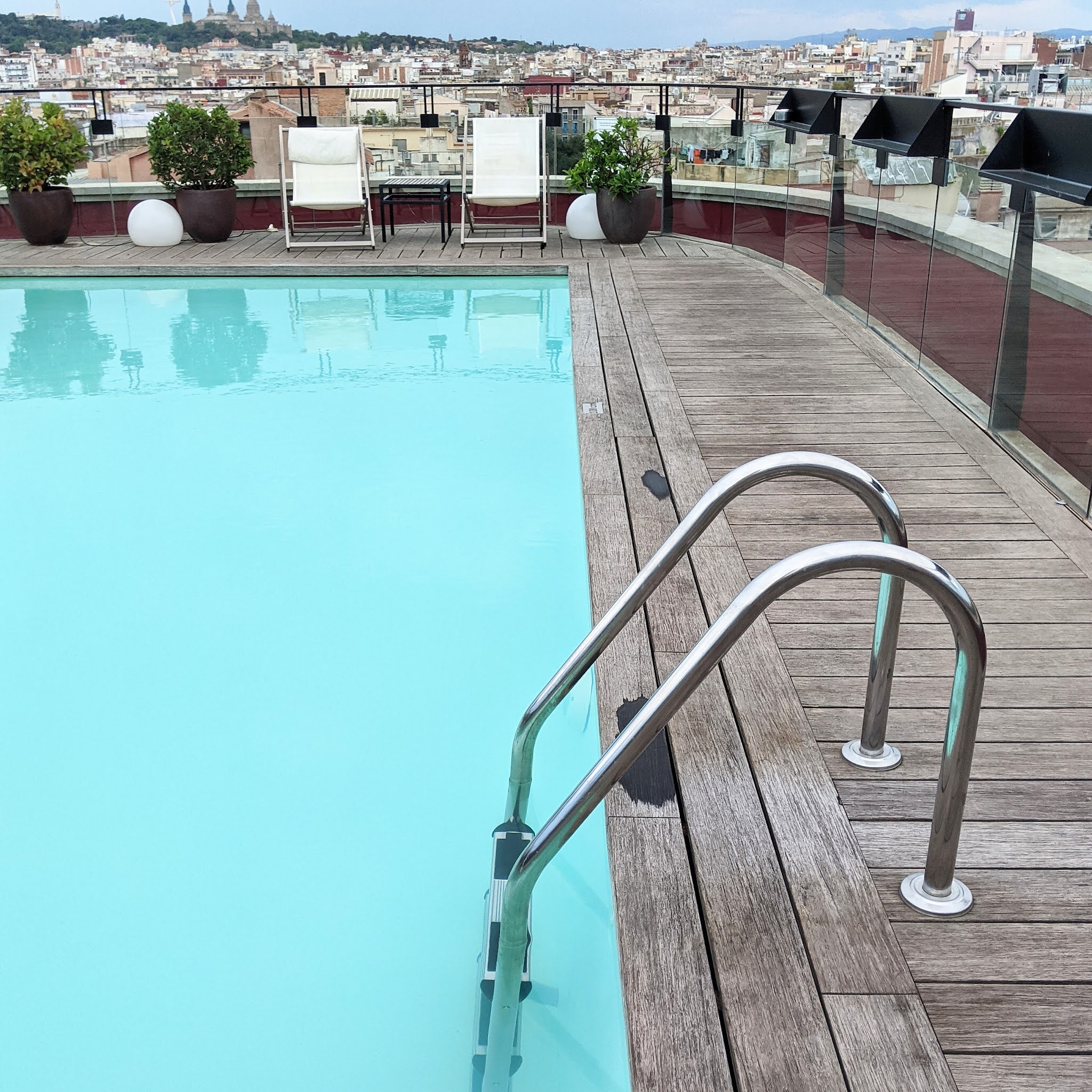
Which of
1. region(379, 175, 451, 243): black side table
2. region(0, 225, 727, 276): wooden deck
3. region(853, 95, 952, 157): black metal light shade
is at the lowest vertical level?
region(0, 225, 727, 276): wooden deck

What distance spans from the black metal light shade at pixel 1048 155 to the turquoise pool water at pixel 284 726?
1853mm

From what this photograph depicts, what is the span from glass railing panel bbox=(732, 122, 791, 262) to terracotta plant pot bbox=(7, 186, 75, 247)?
5.16 metres

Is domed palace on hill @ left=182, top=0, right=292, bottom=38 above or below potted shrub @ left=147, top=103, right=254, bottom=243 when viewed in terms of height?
above

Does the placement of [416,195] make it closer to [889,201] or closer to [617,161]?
[617,161]

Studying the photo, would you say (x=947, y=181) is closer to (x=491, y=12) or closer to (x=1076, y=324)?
(x=1076, y=324)

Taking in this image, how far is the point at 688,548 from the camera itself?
2023 mm

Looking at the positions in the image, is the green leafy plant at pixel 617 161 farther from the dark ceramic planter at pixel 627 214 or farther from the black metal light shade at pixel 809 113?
the black metal light shade at pixel 809 113

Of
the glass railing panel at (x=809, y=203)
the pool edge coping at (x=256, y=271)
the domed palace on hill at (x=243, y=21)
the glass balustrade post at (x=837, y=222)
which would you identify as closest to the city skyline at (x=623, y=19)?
the domed palace on hill at (x=243, y=21)

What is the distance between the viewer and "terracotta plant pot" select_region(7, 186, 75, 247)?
28.2 feet

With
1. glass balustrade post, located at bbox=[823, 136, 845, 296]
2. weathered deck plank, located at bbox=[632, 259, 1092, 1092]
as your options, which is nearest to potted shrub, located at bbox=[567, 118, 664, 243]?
glass balustrade post, located at bbox=[823, 136, 845, 296]

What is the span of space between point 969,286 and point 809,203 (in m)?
2.50

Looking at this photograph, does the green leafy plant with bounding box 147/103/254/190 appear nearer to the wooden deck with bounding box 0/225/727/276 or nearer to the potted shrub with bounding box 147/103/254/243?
the potted shrub with bounding box 147/103/254/243

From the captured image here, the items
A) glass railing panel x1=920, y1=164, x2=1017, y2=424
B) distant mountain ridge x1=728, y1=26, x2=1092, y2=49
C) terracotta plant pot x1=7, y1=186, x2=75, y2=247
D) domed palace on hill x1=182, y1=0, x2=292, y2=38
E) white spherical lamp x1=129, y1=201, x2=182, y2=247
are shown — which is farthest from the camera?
domed palace on hill x1=182, y1=0, x2=292, y2=38

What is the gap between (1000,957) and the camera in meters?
1.65
